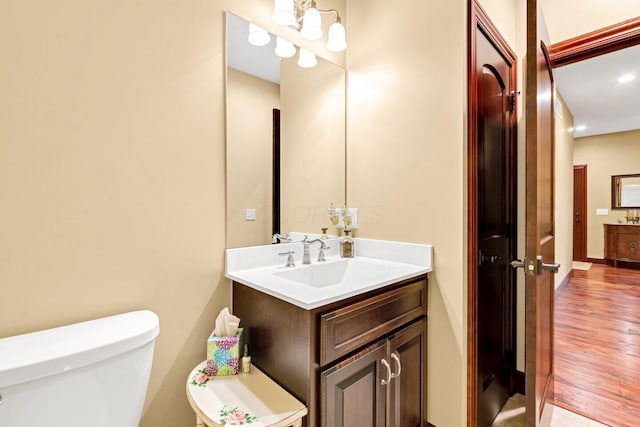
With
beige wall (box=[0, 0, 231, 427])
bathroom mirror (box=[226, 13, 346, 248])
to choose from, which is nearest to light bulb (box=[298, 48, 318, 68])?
bathroom mirror (box=[226, 13, 346, 248])

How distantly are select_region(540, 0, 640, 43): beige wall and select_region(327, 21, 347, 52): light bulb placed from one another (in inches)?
49.5

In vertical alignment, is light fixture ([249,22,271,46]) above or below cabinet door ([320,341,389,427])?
above

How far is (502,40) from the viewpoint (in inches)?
69.3

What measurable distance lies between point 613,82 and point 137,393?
197 inches

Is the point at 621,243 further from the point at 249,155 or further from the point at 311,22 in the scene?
the point at 249,155

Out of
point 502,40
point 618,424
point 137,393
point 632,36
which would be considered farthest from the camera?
point 502,40

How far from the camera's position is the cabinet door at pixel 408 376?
127cm

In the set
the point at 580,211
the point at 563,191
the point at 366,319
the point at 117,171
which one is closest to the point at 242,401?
the point at 366,319

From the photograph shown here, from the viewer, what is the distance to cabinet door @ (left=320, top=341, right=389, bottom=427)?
3.33 ft

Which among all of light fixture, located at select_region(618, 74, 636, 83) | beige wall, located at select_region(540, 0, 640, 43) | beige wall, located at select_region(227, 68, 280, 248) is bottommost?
beige wall, located at select_region(227, 68, 280, 248)

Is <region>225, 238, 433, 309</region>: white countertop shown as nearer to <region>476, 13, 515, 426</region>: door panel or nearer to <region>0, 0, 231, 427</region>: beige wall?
<region>0, 0, 231, 427</region>: beige wall

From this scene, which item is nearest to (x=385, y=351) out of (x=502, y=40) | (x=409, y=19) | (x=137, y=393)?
(x=137, y=393)

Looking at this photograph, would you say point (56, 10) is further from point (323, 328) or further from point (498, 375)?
point (498, 375)

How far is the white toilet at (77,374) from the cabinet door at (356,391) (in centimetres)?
57
